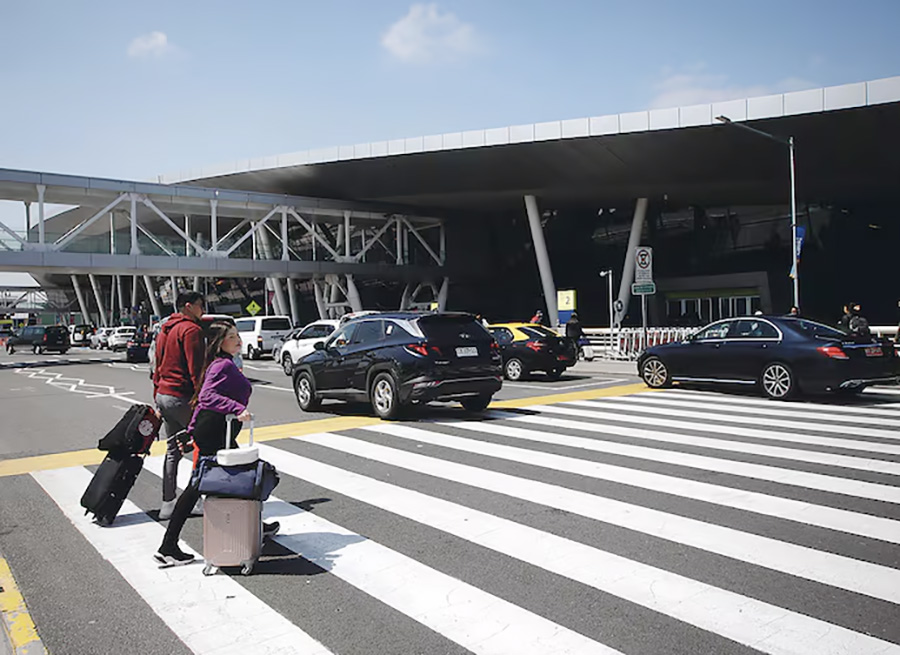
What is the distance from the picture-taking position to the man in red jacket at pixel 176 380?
241 inches

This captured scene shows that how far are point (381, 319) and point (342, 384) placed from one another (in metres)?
1.28

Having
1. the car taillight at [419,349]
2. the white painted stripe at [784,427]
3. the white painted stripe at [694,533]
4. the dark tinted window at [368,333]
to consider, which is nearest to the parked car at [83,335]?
the dark tinted window at [368,333]

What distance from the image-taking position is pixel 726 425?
10219mm

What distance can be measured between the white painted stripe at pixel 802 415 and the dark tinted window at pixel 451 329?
3.15 m

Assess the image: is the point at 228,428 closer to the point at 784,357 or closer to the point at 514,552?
the point at 514,552

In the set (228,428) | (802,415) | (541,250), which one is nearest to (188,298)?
(228,428)

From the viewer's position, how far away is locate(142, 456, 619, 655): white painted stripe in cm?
367

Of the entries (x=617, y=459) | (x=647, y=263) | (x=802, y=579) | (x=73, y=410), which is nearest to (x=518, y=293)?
(x=647, y=263)

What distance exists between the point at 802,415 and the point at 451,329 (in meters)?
5.47

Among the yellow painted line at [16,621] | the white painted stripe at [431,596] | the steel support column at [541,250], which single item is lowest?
the white painted stripe at [431,596]

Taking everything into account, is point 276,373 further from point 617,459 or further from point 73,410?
point 617,459

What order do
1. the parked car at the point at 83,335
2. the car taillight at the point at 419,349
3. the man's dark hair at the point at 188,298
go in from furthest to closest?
the parked car at the point at 83,335 < the car taillight at the point at 419,349 < the man's dark hair at the point at 188,298

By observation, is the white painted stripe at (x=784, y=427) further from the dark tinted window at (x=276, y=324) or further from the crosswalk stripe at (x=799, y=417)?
the dark tinted window at (x=276, y=324)

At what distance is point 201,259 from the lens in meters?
38.4
